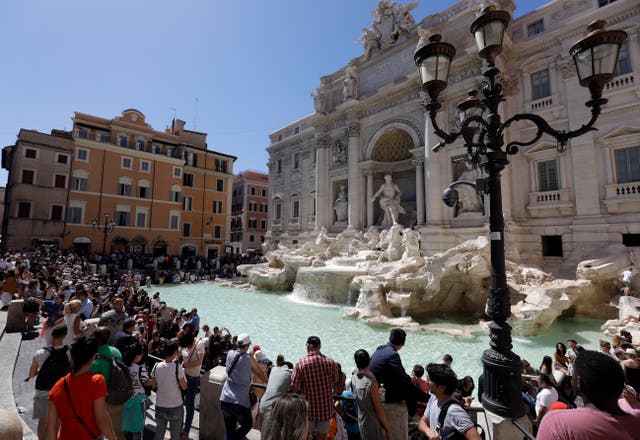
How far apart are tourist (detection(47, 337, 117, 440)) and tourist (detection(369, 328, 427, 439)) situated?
2063 mm

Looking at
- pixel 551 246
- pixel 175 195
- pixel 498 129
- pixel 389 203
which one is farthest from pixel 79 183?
pixel 551 246

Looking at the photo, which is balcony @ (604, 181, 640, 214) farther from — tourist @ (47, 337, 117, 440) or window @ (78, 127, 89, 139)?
window @ (78, 127, 89, 139)

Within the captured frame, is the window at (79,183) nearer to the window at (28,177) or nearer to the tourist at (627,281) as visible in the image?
the window at (28,177)

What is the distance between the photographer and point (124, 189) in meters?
25.9

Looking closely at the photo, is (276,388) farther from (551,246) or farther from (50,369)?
(551,246)

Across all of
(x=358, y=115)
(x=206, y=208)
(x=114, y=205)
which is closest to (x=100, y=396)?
(x=358, y=115)

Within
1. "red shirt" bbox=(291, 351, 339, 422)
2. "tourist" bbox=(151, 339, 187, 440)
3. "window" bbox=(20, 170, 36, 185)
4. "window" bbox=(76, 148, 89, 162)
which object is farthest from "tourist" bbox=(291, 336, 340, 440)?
"window" bbox=(76, 148, 89, 162)

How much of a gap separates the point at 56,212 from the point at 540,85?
30369 mm

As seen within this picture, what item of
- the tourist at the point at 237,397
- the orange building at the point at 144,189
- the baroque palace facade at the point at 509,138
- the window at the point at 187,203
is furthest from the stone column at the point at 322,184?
the tourist at the point at 237,397

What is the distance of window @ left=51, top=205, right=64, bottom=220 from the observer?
22.5 m

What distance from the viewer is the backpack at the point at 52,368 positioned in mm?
2938

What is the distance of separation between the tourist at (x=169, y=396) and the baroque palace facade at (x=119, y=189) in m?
22.0

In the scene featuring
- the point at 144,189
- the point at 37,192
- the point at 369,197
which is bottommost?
the point at 369,197

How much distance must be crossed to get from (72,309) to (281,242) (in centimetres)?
2291
